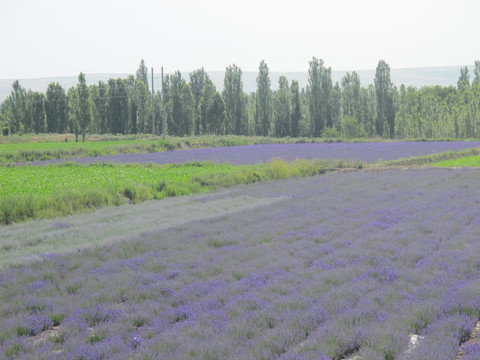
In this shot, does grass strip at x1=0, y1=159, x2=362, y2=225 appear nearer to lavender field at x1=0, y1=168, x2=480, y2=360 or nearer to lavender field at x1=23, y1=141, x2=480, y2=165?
lavender field at x1=0, y1=168, x2=480, y2=360

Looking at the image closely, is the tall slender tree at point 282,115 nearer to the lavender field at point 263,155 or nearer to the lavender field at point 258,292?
the lavender field at point 263,155

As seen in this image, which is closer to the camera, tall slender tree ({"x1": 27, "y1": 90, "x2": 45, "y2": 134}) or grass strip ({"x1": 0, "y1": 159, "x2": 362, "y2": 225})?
grass strip ({"x1": 0, "y1": 159, "x2": 362, "y2": 225})

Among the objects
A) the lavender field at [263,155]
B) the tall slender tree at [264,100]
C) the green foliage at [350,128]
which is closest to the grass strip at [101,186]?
the lavender field at [263,155]

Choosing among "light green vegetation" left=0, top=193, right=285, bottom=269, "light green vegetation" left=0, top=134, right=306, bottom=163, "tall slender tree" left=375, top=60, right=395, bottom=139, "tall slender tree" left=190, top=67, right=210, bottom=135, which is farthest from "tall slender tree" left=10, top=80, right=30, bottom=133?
"light green vegetation" left=0, top=193, right=285, bottom=269

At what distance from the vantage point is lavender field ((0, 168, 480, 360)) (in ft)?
17.2

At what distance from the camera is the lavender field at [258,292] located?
525 centimetres

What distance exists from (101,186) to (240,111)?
6480cm

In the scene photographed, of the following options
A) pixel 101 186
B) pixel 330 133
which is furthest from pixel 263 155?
pixel 330 133

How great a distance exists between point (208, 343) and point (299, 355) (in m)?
1.00

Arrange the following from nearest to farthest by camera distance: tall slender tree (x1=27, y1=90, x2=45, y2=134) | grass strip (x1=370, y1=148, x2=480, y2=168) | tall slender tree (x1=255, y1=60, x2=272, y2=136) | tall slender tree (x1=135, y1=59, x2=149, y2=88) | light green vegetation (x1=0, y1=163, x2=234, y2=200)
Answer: light green vegetation (x1=0, y1=163, x2=234, y2=200)
grass strip (x1=370, y1=148, x2=480, y2=168)
tall slender tree (x1=27, y1=90, x2=45, y2=134)
tall slender tree (x1=255, y1=60, x2=272, y2=136)
tall slender tree (x1=135, y1=59, x2=149, y2=88)

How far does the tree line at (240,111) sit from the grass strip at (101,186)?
47651mm

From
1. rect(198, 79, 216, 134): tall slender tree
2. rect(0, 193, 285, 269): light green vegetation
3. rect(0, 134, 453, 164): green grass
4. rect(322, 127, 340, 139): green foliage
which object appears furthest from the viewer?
rect(322, 127, 340, 139): green foliage

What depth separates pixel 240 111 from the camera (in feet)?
271

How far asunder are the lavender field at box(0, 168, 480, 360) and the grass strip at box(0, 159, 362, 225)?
94.1 inches
